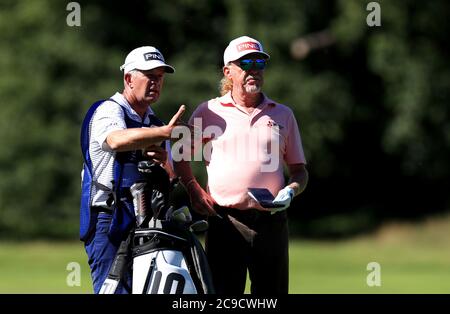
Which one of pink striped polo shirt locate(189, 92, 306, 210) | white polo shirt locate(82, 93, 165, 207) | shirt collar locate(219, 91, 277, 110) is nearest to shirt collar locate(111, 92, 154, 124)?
white polo shirt locate(82, 93, 165, 207)

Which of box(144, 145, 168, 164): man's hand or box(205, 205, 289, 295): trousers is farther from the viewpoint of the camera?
box(205, 205, 289, 295): trousers

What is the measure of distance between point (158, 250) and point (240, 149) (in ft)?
3.89

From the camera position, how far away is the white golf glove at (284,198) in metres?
6.40

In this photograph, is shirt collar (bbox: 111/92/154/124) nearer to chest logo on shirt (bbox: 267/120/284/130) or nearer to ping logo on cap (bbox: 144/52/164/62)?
ping logo on cap (bbox: 144/52/164/62)

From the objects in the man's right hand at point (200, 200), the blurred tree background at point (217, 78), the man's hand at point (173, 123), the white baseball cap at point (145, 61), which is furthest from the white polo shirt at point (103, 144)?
the blurred tree background at point (217, 78)

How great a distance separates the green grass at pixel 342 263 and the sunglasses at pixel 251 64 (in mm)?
7683

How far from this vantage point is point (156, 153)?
20.0ft

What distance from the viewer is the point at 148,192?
597 centimetres

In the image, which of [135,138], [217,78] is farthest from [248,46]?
[217,78]

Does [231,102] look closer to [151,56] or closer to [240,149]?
[240,149]

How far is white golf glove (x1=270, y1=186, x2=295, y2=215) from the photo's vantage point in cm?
640

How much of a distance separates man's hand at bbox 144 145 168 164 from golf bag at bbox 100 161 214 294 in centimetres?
6
